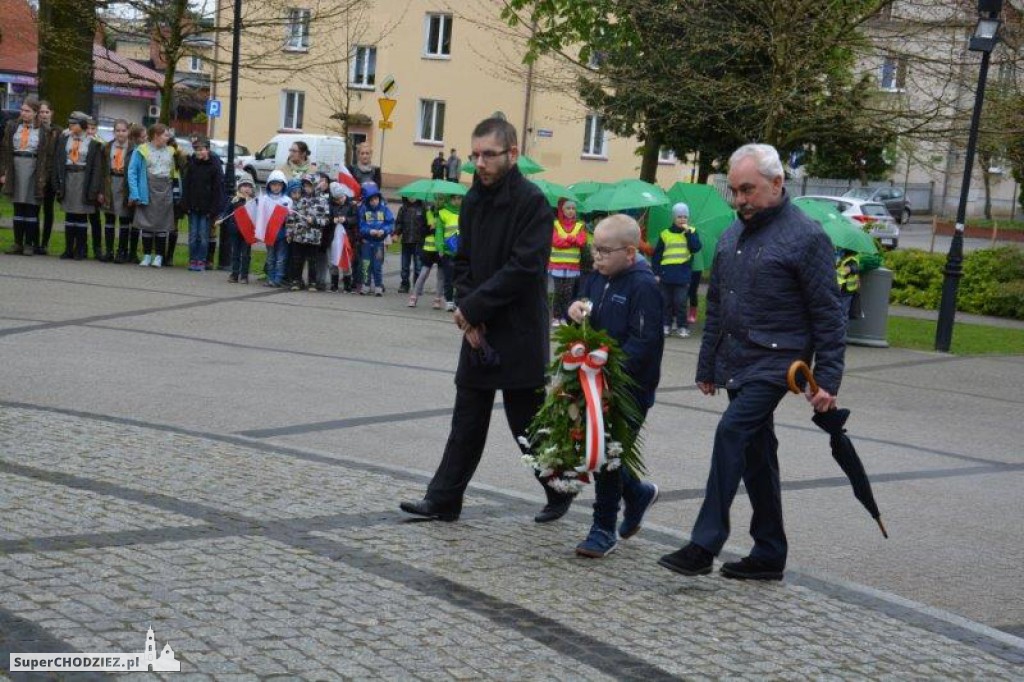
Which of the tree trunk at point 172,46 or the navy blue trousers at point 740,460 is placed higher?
the tree trunk at point 172,46

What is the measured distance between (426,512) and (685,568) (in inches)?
54.5

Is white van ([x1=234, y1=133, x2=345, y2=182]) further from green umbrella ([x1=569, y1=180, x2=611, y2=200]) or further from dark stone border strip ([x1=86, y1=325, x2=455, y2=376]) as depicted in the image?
dark stone border strip ([x1=86, y1=325, x2=455, y2=376])

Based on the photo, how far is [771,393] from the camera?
22.3 feet

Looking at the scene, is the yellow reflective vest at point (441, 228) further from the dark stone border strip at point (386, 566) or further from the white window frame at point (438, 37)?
the white window frame at point (438, 37)

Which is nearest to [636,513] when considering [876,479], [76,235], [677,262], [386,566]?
[386,566]

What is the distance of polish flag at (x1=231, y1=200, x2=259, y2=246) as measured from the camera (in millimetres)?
20172

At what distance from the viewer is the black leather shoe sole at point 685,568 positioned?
268 inches

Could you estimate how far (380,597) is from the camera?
6.04 m

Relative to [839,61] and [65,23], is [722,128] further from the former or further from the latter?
[65,23]

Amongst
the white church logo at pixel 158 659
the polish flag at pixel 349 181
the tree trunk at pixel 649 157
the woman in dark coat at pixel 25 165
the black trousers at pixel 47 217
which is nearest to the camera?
the white church logo at pixel 158 659

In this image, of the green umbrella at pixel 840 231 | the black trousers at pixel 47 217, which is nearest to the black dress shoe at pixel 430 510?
the green umbrella at pixel 840 231

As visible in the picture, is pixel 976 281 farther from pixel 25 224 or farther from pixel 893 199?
pixel 893 199

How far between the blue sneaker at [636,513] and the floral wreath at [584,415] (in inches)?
12.1

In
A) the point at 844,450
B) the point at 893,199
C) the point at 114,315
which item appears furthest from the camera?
the point at 893,199
